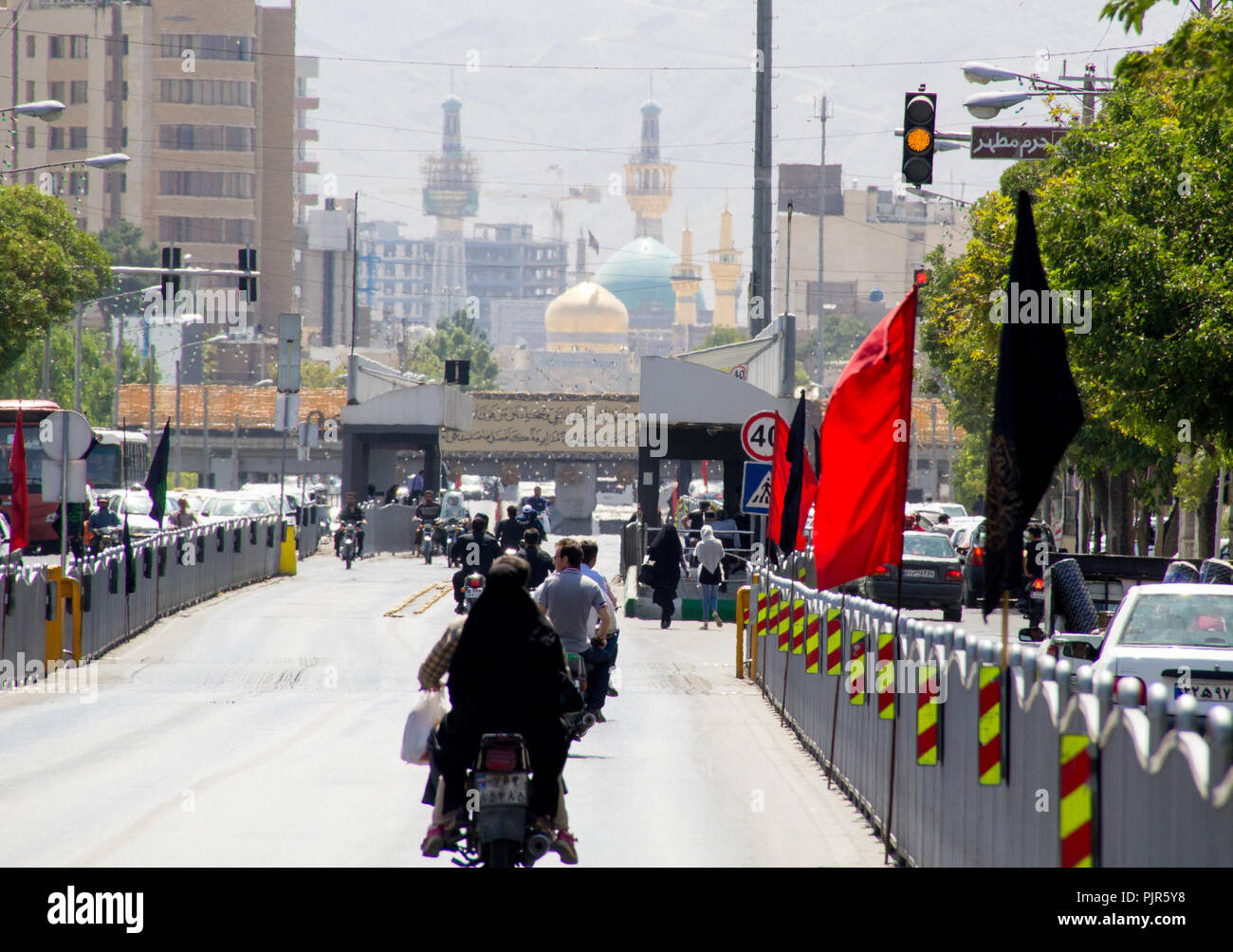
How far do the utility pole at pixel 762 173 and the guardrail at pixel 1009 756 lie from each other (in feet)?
68.7

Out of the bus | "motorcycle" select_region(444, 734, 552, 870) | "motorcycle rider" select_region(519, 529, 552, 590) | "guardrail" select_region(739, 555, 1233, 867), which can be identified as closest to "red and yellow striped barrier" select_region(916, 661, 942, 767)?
"guardrail" select_region(739, 555, 1233, 867)

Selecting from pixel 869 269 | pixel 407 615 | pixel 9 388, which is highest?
pixel 869 269

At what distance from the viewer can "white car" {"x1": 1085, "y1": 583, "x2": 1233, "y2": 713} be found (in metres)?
12.3

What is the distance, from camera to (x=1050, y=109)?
33281mm

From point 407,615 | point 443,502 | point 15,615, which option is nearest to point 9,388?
point 443,502

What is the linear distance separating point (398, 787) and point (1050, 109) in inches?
982

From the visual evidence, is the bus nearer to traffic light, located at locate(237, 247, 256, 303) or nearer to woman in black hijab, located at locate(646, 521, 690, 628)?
traffic light, located at locate(237, 247, 256, 303)

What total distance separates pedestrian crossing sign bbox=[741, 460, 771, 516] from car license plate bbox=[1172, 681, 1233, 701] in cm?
1070

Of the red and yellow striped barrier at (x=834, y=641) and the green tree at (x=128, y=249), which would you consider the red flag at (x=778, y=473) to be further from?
the green tree at (x=128, y=249)

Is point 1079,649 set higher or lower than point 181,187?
lower

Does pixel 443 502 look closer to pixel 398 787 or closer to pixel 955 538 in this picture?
pixel 955 538

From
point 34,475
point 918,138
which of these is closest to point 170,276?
point 34,475

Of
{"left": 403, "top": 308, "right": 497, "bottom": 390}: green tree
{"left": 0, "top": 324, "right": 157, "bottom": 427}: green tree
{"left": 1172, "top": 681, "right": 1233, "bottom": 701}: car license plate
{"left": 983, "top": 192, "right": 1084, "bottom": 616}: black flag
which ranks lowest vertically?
{"left": 1172, "top": 681, "right": 1233, "bottom": 701}: car license plate
